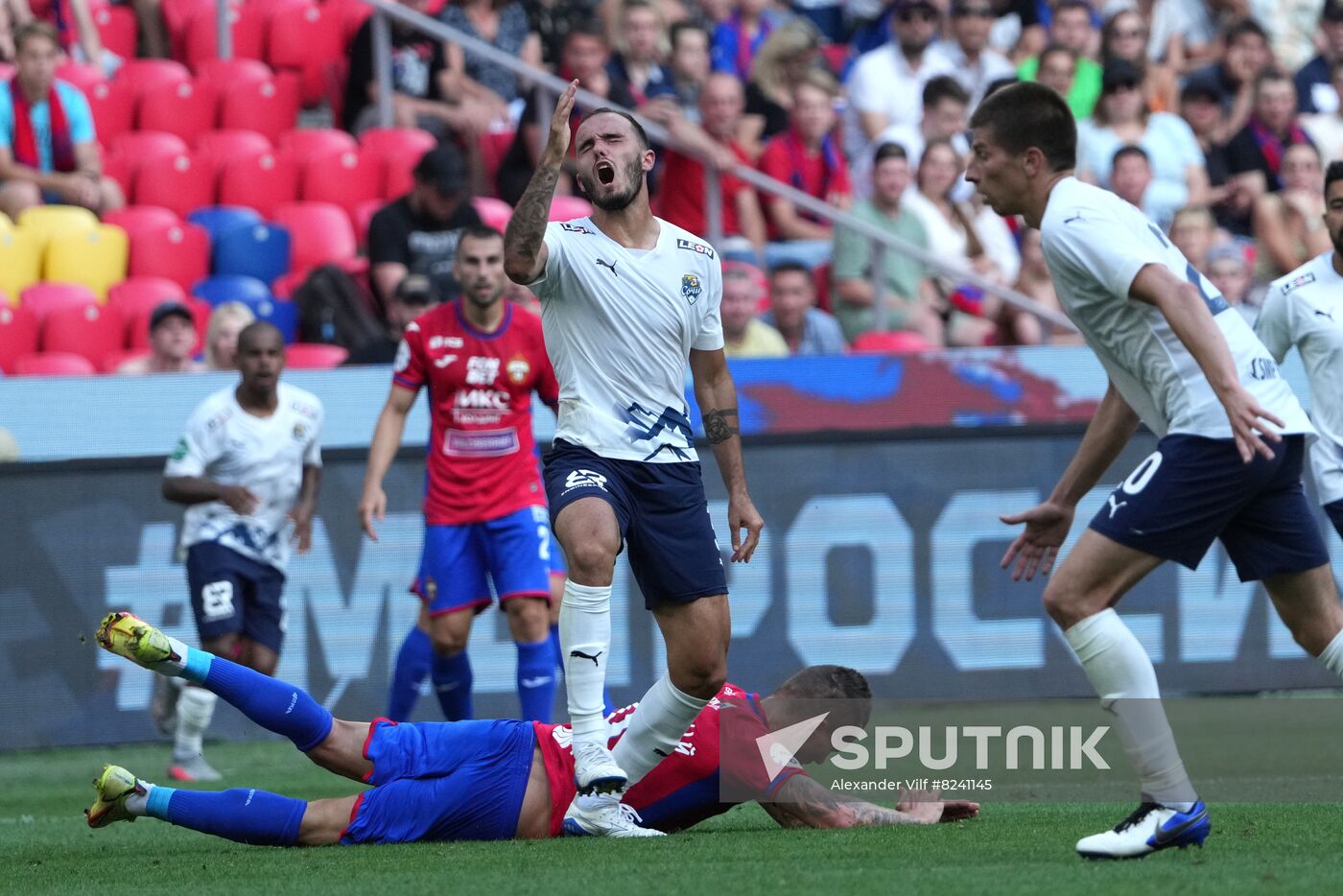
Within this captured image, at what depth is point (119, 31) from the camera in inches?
572

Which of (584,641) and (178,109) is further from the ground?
(178,109)

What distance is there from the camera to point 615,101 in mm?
13398

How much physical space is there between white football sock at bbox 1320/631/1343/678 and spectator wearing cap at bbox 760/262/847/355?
20.3 feet

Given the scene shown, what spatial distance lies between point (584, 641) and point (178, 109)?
8.77m

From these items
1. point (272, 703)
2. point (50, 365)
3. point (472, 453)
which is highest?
point (50, 365)

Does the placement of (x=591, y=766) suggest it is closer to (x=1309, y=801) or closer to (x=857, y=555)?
(x=1309, y=801)

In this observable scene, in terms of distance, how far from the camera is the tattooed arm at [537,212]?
5.84m

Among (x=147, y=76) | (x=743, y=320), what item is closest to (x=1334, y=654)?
(x=743, y=320)

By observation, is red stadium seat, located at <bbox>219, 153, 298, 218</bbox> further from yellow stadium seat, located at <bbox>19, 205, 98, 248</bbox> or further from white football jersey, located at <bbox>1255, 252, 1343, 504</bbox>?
white football jersey, located at <bbox>1255, 252, 1343, 504</bbox>

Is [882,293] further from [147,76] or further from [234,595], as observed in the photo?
[147,76]

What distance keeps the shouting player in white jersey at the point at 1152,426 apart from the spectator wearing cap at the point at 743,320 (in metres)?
5.90

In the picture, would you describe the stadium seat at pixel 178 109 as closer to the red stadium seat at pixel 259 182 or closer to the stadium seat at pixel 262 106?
the stadium seat at pixel 262 106

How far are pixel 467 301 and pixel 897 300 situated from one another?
4137 mm

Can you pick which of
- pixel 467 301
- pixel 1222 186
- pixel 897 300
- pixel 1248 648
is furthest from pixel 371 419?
pixel 1222 186
